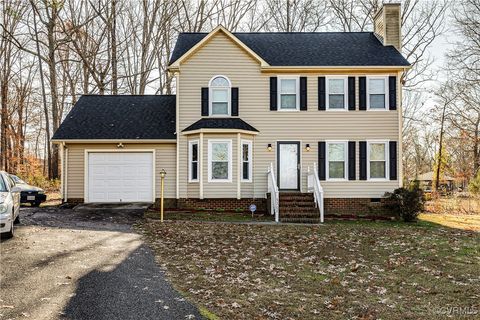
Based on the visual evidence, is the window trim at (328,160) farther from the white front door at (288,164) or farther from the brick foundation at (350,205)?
the white front door at (288,164)

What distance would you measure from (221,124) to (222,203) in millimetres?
3235


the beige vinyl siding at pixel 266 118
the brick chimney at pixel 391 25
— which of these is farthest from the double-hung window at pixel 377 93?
the brick chimney at pixel 391 25

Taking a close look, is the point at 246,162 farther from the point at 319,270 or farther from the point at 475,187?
the point at 475,187

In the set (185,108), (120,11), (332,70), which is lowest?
(185,108)

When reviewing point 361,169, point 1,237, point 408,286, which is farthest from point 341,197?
point 1,237

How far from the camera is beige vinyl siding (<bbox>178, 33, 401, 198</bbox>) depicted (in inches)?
754

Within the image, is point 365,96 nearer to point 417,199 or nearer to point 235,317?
point 417,199

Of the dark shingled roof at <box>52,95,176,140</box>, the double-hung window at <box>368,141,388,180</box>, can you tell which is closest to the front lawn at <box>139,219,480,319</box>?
the double-hung window at <box>368,141,388,180</box>

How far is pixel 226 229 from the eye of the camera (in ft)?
45.4

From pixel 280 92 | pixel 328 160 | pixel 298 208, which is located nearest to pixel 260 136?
pixel 280 92

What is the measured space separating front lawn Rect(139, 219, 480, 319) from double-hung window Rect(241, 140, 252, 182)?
477cm

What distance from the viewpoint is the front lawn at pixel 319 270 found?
6277 millimetres

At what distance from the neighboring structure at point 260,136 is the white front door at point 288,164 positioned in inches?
1.7

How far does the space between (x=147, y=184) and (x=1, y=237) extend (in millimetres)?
9533
